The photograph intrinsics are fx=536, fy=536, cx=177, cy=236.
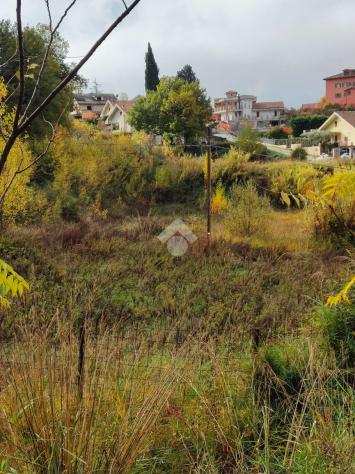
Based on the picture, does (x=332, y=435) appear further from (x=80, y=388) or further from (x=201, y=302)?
(x=201, y=302)

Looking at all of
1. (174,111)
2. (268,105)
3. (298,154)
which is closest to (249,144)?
(298,154)

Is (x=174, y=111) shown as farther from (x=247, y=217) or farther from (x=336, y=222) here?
(x=336, y=222)

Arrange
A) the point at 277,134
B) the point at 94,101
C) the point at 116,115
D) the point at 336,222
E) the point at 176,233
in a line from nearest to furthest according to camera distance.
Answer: the point at 176,233, the point at 336,222, the point at 277,134, the point at 116,115, the point at 94,101

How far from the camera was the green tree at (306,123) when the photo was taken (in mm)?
51531

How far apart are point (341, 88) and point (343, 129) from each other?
32.6 meters

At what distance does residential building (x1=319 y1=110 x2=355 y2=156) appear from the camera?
135 ft

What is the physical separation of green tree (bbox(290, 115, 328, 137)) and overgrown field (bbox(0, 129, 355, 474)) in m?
30.8

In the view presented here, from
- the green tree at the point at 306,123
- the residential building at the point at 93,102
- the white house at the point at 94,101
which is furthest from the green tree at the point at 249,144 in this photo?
the white house at the point at 94,101

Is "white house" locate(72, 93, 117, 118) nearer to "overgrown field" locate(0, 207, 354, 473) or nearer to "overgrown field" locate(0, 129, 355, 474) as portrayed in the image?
"overgrown field" locate(0, 129, 355, 474)

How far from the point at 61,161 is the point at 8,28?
643cm

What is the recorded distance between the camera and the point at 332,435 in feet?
8.96

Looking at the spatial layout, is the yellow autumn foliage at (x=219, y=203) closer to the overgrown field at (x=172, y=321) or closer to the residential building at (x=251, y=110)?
the overgrown field at (x=172, y=321)

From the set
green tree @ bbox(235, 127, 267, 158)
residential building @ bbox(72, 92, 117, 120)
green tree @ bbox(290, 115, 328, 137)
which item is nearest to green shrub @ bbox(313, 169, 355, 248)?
green tree @ bbox(235, 127, 267, 158)

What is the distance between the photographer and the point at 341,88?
235 feet
